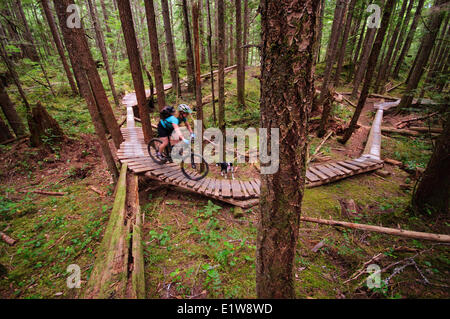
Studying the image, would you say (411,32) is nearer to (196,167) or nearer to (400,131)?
(400,131)

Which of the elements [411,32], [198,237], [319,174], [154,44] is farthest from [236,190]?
[411,32]

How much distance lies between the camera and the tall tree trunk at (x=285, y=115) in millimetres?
1443

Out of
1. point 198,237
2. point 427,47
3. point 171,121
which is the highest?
point 427,47

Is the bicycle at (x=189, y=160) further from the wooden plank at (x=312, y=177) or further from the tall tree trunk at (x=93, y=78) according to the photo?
the wooden plank at (x=312, y=177)

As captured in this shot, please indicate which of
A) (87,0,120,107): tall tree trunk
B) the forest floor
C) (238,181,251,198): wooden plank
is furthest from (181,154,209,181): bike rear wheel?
(87,0,120,107): tall tree trunk

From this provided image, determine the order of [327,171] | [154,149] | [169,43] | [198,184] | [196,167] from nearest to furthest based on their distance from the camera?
1. [198,184]
2. [327,171]
3. [196,167]
4. [154,149]
5. [169,43]

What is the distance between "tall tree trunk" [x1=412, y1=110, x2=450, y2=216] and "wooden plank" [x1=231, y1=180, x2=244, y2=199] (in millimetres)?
4387

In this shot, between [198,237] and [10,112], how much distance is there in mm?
10936

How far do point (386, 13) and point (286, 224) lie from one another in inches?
334

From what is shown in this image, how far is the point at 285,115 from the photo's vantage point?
1650 mm

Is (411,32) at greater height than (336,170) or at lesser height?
greater
